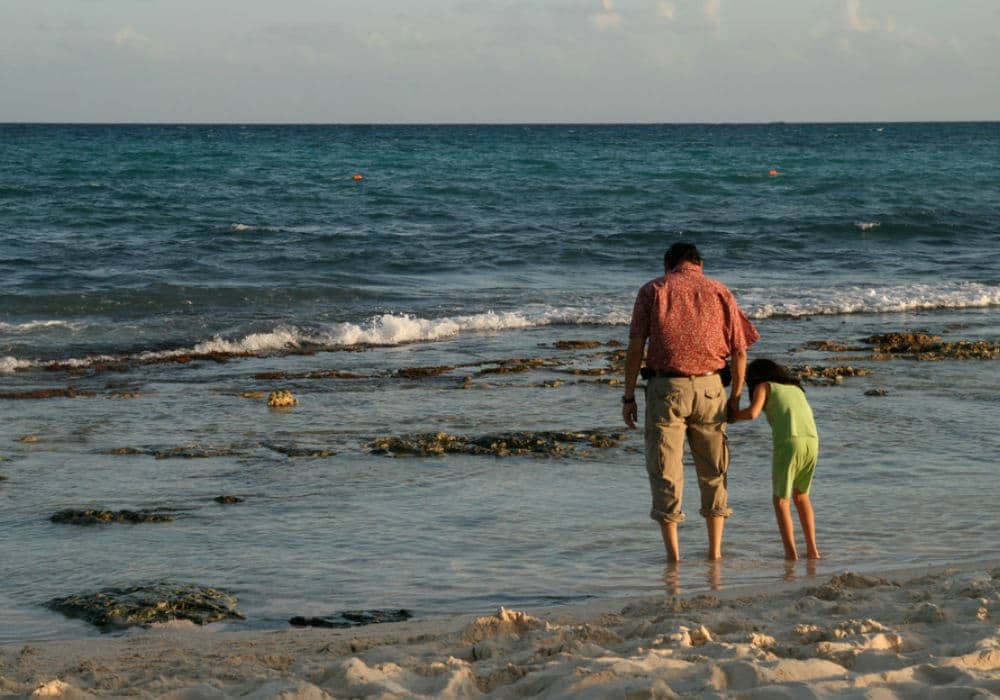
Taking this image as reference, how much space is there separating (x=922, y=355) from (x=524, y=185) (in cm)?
2608

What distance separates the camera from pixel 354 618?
218 inches

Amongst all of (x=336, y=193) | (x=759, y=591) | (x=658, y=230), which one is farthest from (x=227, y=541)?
(x=336, y=193)

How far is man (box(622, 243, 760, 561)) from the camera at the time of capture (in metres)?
6.18

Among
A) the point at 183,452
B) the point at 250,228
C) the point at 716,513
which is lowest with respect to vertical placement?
the point at 183,452

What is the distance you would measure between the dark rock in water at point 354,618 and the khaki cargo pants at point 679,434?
147 centimetres

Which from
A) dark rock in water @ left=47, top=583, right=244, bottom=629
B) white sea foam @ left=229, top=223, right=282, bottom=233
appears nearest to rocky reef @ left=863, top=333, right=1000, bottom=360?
dark rock in water @ left=47, top=583, right=244, bottom=629

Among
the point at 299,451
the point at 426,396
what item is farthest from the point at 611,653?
the point at 426,396

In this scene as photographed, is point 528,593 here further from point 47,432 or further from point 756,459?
point 47,432

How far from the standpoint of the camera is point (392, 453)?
866 cm

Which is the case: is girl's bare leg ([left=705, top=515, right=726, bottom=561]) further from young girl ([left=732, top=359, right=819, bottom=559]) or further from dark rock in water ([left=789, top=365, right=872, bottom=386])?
dark rock in water ([left=789, top=365, right=872, bottom=386])

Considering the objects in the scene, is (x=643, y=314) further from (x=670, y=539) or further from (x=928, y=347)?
(x=928, y=347)

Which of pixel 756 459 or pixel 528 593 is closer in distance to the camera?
pixel 528 593

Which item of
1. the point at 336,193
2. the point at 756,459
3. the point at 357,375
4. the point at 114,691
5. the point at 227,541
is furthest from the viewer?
the point at 336,193

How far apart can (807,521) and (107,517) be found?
3.80m
